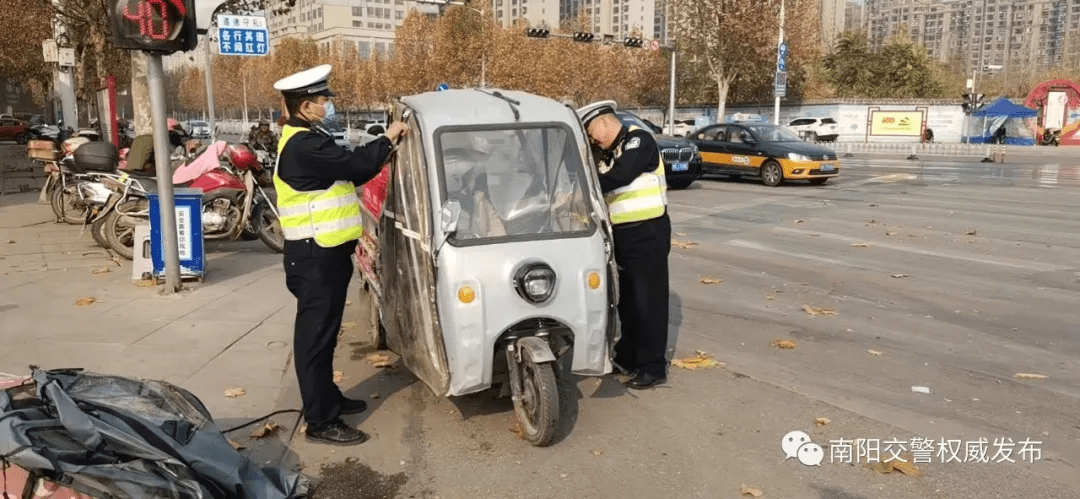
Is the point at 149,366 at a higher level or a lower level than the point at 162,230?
lower

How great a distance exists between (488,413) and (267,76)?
287 ft

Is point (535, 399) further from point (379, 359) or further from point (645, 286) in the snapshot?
point (379, 359)

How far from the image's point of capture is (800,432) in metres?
4.84

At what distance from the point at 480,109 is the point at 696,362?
2459 mm

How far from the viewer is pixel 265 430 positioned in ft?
15.9

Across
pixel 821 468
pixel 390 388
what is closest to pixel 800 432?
pixel 821 468

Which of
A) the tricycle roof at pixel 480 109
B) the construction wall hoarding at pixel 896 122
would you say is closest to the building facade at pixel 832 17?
the construction wall hoarding at pixel 896 122

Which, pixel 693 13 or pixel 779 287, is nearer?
pixel 779 287

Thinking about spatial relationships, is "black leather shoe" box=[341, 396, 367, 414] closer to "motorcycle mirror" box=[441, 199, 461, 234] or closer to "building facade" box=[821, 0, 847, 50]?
"motorcycle mirror" box=[441, 199, 461, 234]

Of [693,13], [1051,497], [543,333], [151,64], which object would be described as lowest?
[1051,497]

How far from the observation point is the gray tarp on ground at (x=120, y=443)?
3.13 meters

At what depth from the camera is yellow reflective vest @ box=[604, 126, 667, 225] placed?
17.7ft

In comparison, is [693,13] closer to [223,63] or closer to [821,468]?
[821,468]

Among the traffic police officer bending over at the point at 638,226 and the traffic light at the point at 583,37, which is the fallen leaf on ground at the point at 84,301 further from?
the traffic light at the point at 583,37
